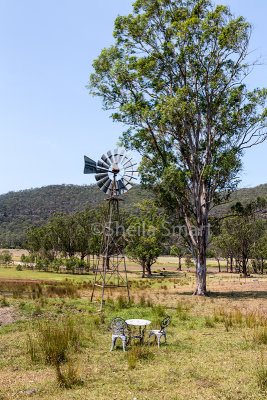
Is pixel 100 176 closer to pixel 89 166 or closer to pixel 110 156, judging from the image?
pixel 89 166

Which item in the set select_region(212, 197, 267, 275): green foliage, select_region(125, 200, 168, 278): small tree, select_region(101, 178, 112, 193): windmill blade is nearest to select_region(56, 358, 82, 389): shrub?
select_region(101, 178, 112, 193): windmill blade

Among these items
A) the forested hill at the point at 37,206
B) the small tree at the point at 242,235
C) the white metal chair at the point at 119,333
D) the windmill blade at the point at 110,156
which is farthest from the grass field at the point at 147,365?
the forested hill at the point at 37,206

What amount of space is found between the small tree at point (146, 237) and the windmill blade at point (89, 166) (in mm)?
26700

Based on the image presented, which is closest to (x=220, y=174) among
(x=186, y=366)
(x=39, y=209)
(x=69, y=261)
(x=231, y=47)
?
(x=231, y=47)

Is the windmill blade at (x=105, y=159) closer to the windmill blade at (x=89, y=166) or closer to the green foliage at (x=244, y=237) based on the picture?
the windmill blade at (x=89, y=166)

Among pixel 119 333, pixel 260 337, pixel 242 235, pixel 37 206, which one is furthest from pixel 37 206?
pixel 260 337

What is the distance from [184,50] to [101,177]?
11.3m

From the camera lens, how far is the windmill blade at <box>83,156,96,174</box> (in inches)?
768

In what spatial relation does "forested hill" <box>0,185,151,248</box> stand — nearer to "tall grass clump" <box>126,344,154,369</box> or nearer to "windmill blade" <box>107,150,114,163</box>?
"windmill blade" <box>107,150,114,163</box>

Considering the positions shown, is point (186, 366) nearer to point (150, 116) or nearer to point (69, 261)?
point (150, 116)

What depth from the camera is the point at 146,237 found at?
51.1 m

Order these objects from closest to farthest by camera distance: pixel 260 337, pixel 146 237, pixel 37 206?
pixel 260 337
pixel 146 237
pixel 37 206

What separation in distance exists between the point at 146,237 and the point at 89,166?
32.8m

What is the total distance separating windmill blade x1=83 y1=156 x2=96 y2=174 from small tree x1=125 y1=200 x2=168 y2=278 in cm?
→ 2670
